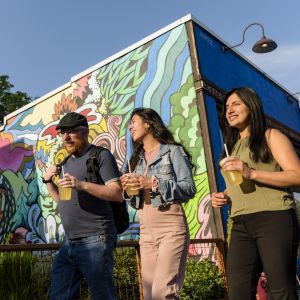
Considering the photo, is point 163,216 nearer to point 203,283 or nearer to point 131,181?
point 131,181

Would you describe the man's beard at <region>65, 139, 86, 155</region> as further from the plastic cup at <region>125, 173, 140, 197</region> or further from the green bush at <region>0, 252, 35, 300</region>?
the green bush at <region>0, 252, 35, 300</region>

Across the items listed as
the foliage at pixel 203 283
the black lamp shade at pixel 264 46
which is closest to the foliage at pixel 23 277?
the foliage at pixel 203 283

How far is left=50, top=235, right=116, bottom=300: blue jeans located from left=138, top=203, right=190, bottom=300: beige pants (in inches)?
9.8

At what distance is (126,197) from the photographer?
10.2 ft

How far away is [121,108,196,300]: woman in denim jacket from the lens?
8.87ft

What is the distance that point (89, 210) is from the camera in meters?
2.77

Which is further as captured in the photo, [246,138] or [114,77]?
[114,77]

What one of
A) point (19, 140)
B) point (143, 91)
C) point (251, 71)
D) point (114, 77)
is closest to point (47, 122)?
point (19, 140)

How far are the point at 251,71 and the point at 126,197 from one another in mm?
9554

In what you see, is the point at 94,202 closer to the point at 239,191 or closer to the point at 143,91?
the point at 239,191

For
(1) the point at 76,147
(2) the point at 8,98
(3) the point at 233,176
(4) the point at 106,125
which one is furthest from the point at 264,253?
(2) the point at 8,98

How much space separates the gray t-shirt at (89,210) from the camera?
2.74 meters

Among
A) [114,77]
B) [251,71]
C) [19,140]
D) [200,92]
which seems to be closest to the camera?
[200,92]

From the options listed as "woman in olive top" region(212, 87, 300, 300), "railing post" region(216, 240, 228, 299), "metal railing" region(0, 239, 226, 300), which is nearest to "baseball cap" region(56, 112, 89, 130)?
"woman in olive top" region(212, 87, 300, 300)
